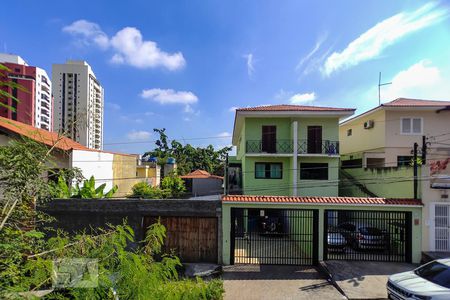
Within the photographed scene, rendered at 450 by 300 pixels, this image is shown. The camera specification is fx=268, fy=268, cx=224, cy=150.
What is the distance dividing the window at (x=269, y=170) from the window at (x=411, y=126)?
29.5 ft

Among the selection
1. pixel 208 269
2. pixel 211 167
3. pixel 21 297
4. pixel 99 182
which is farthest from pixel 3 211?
pixel 211 167

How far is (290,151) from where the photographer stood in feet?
63.4

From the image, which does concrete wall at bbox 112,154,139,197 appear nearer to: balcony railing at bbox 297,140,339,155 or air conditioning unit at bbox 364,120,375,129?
balcony railing at bbox 297,140,339,155

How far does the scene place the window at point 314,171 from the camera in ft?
63.7

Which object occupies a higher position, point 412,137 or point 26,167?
point 412,137

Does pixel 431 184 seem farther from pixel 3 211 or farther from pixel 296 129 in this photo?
pixel 3 211

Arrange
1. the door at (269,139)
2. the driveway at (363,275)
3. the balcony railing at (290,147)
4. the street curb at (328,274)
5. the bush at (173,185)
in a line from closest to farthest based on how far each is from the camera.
A: the driveway at (363,275) < the street curb at (328,274) < the balcony railing at (290,147) < the door at (269,139) < the bush at (173,185)

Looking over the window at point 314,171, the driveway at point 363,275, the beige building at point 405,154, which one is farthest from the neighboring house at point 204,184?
the driveway at point 363,275

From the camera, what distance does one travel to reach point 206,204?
11297 millimetres

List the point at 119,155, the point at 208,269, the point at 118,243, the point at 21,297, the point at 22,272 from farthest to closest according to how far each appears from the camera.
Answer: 1. the point at 119,155
2. the point at 208,269
3. the point at 118,243
4. the point at 22,272
5. the point at 21,297

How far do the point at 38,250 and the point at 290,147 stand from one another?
58.9 ft

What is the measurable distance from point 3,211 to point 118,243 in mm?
1066

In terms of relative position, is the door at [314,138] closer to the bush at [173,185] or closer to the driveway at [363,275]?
the driveway at [363,275]

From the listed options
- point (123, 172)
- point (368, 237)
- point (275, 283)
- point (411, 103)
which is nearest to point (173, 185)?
point (123, 172)
